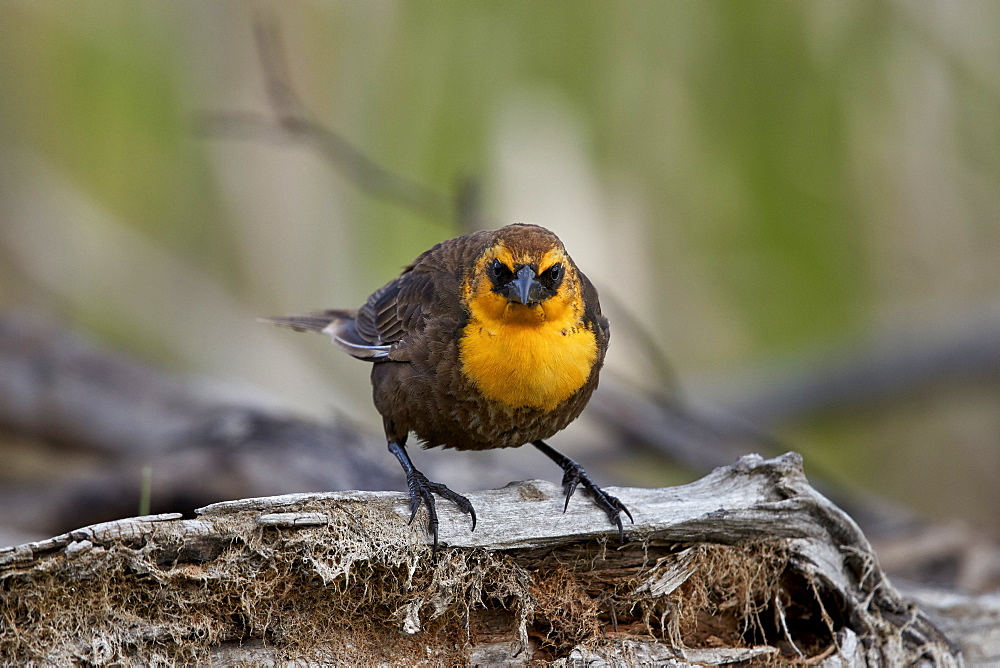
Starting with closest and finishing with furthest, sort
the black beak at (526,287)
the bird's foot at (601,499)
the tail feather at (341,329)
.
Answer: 1. the bird's foot at (601,499)
2. the black beak at (526,287)
3. the tail feather at (341,329)

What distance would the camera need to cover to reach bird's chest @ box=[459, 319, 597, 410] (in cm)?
360

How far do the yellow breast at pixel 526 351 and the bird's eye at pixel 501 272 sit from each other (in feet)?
0.24

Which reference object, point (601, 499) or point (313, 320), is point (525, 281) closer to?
point (601, 499)

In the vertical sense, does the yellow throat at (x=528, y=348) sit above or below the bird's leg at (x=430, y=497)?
above

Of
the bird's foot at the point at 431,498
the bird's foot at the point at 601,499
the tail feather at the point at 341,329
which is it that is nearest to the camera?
the bird's foot at the point at 431,498

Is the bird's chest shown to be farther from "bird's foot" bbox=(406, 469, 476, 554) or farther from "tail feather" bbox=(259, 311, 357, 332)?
"tail feather" bbox=(259, 311, 357, 332)

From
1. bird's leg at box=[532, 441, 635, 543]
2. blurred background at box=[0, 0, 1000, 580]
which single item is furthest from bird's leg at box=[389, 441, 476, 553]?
blurred background at box=[0, 0, 1000, 580]

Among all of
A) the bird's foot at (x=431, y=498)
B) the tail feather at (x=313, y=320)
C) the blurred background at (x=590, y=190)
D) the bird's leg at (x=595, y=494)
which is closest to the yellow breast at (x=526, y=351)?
the bird's leg at (x=595, y=494)

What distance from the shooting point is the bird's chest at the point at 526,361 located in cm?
360

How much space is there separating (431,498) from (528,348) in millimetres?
695

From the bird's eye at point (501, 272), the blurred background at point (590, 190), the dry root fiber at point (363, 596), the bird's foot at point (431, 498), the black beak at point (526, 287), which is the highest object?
the blurred background at point (590, 190)

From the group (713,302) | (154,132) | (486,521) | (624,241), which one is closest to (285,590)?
(486,521)

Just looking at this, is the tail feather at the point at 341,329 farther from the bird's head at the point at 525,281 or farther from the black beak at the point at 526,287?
the black beak at the point at 526,287

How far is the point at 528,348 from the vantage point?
3.65 meters
